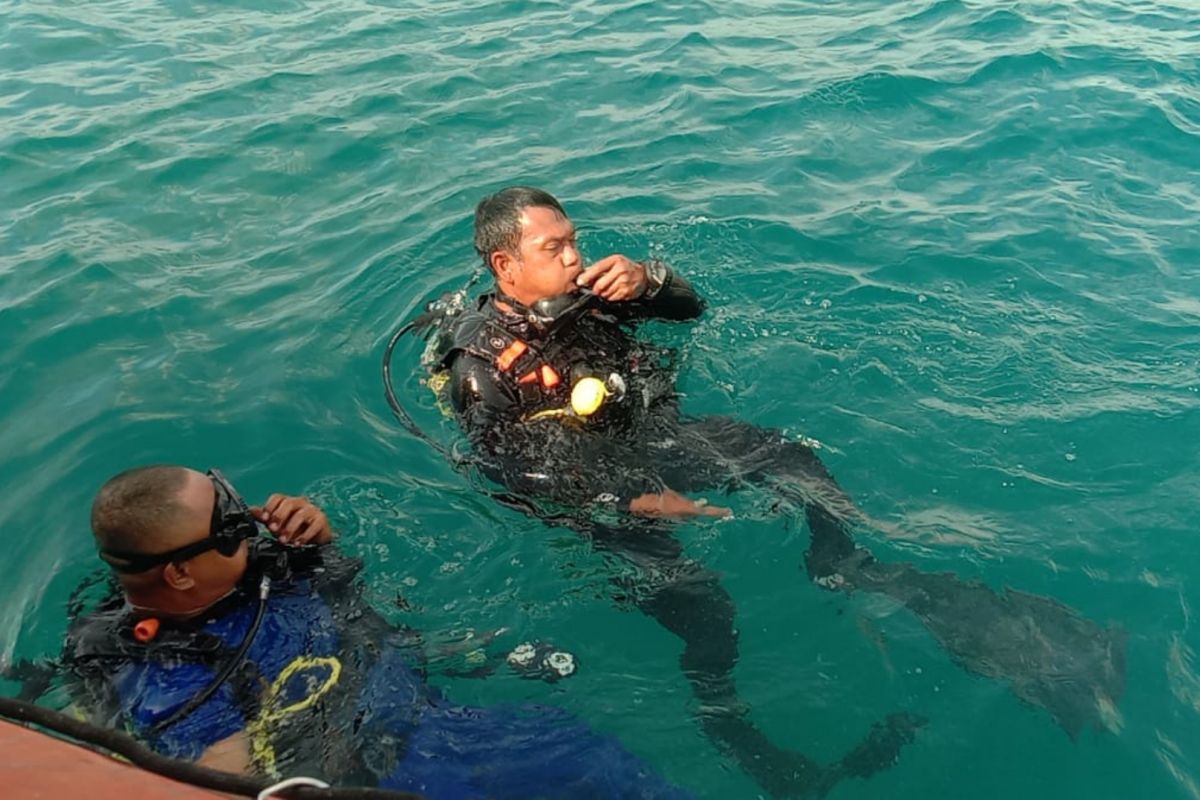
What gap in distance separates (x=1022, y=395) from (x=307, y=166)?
6.47m

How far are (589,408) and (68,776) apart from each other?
299cm

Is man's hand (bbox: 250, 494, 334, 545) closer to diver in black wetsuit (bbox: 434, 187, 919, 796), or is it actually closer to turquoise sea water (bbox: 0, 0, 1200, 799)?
turquoise sea water (bbox: 0, 0, 1200, 799)

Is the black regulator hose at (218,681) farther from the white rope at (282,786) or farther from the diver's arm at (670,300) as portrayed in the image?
the diver's arm at (670,300)

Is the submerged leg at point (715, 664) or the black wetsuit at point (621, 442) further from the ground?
the black wetsuit at point (621, 442)

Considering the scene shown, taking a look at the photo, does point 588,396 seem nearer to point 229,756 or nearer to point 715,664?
point 715,664

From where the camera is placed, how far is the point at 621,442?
189 inches

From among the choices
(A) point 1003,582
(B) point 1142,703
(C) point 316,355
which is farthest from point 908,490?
(C) point 316,355

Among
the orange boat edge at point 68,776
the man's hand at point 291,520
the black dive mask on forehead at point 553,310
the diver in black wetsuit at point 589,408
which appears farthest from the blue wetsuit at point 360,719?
the black dive mask on forehead at point 553,310

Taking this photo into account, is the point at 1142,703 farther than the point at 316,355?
No

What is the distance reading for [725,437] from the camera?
509 cm

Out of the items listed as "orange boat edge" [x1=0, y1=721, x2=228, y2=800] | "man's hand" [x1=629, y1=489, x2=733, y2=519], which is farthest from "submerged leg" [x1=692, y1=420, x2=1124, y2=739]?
"orange boat edge" [x1=0, y1=721, x2=228, y2=800]

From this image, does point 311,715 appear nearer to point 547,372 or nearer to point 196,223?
point 547,372

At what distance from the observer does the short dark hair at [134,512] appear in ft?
10.5

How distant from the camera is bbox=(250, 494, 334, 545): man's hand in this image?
12.3 feet
